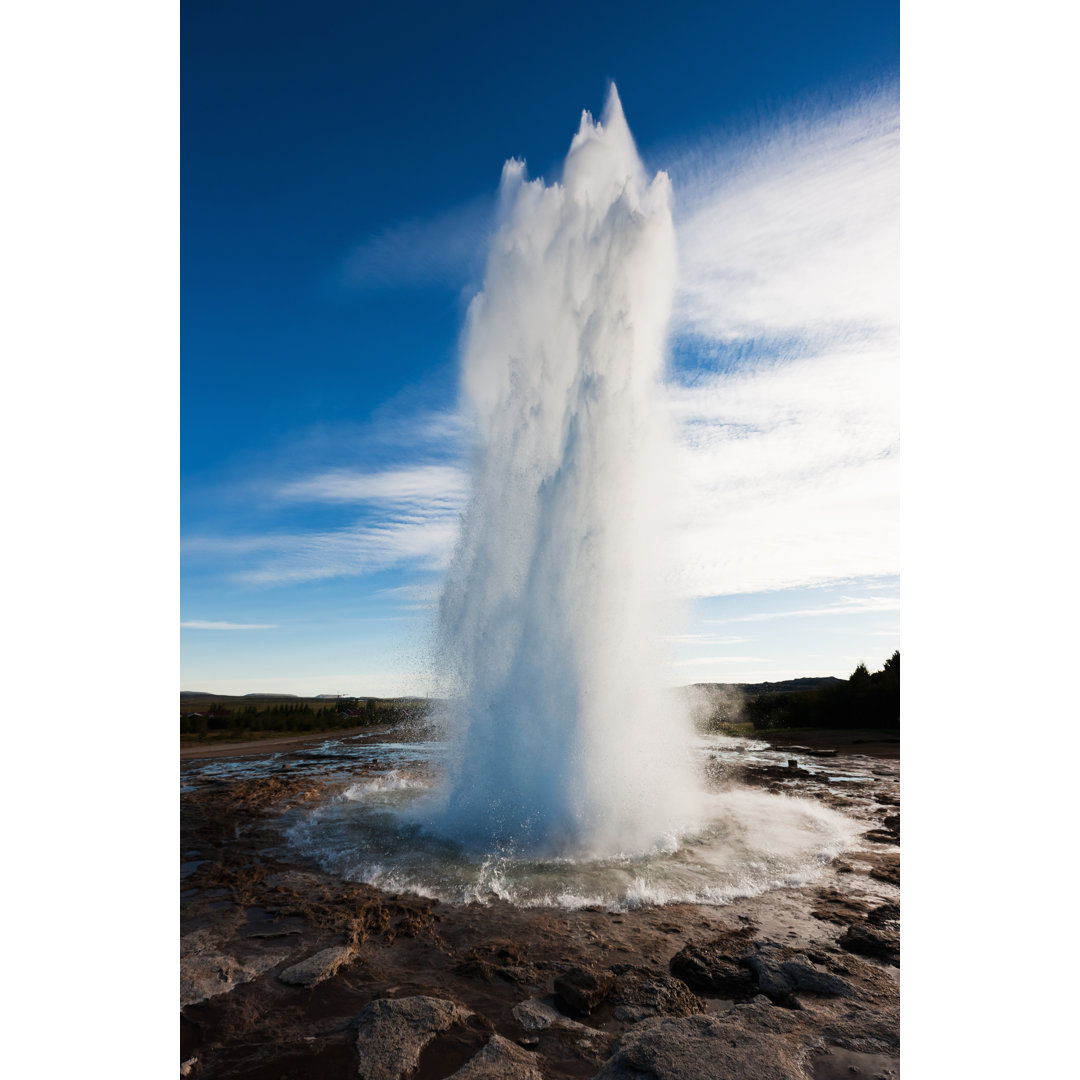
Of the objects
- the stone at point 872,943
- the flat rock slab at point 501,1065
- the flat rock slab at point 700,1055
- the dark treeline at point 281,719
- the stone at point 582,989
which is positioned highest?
the flat rock slab at point 700,1055

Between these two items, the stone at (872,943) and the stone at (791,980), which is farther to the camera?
the stone at (872,943)

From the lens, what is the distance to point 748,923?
271 inches

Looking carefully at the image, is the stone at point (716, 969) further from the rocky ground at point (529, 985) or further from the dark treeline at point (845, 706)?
the dark treeline at point (845, 706)

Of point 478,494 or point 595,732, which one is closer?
point 595,732

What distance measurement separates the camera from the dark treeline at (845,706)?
95.0 feet

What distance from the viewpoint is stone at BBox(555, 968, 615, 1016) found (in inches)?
200

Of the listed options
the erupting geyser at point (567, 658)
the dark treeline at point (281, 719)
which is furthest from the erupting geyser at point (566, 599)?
the dark treeline at point (281, 719)

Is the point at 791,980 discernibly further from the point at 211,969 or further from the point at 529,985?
the point at 211,969

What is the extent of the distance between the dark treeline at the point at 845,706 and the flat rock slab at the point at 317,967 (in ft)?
88.7

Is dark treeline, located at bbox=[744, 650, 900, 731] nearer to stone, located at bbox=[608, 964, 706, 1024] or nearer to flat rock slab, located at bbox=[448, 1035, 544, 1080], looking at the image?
stone, located at bbox=[608, 964, 706, 1024]

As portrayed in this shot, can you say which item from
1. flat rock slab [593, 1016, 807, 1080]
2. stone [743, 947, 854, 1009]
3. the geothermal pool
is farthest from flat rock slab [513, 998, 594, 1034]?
the geothermal pool

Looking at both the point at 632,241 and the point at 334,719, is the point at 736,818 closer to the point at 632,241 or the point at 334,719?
the point at 632,241

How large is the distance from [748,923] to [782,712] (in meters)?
30.6
